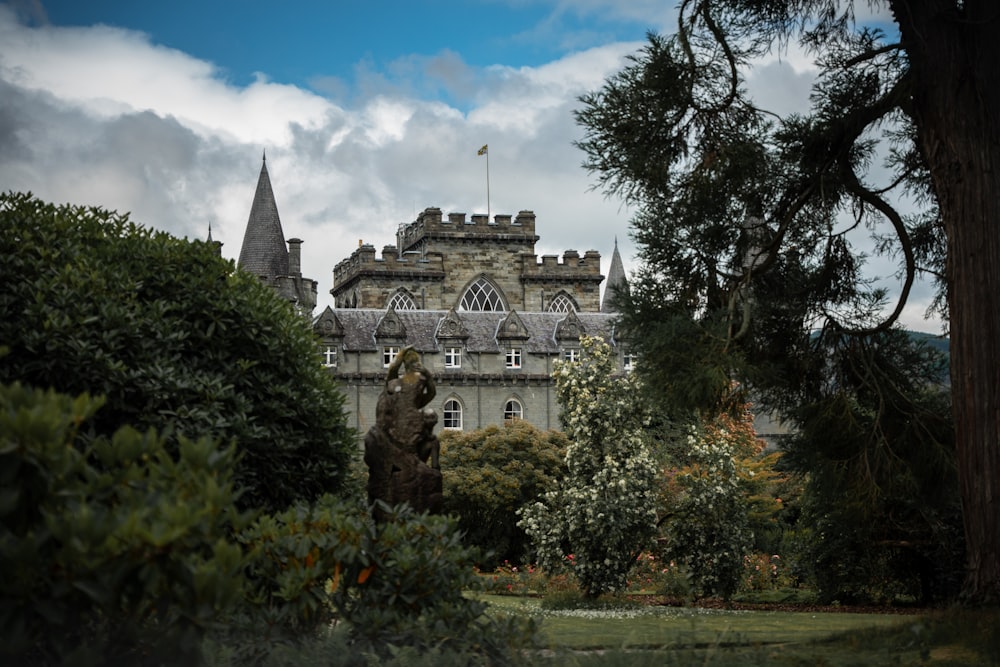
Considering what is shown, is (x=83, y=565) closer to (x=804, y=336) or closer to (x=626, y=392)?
(x=804, y=336)

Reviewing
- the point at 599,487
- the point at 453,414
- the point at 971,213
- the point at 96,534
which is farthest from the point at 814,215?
the point at 453,414

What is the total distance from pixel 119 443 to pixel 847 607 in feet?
59.8

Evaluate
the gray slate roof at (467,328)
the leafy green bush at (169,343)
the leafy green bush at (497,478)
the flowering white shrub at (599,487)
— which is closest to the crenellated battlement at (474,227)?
the gray slate roof at (467,328)

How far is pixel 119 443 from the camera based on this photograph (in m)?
4.21

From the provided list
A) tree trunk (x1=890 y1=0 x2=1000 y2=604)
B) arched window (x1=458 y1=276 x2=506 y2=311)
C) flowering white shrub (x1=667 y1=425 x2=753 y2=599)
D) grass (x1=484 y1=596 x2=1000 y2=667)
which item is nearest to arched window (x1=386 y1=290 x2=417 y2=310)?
arched window (x1=458 y1=276 x2=506 y2=311)

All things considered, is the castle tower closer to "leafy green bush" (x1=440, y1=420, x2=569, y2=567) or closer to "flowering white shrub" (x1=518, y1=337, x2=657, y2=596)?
"leafy green bush" (x1=440, y1=420, x2=569, y2=567)

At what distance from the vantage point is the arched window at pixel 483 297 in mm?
69188

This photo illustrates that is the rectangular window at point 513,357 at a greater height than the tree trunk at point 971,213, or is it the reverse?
the rectangular window at point 513,357

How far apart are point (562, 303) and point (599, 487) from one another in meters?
50.3

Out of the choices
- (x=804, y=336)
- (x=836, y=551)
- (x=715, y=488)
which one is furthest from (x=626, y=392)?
(x=804, y=336)

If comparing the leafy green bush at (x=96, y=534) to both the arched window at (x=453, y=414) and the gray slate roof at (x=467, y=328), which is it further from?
the arched window at (x=453, y=414)

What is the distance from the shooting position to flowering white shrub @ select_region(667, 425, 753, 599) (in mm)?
20859

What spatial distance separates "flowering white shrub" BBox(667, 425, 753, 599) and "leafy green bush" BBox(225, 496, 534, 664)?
1434cm

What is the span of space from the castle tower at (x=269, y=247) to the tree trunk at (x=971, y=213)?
55.1 m
